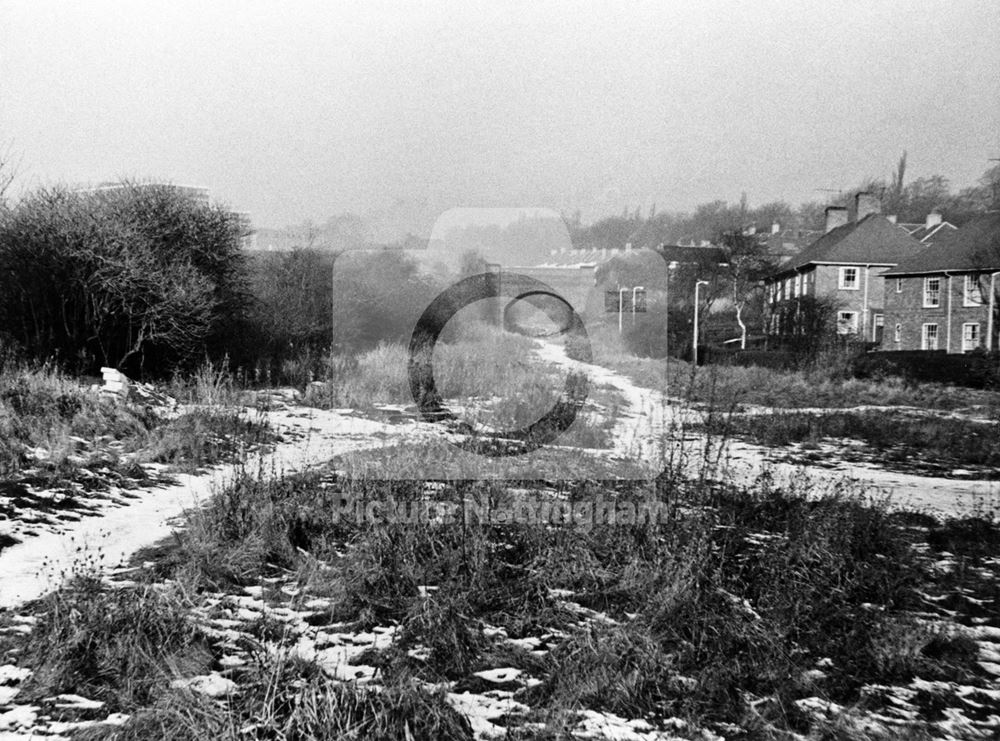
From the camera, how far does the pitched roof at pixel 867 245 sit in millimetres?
40312

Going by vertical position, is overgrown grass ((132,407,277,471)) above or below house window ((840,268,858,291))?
below

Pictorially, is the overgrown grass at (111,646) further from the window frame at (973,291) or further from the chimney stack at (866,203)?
the chimney stack at (866,203)

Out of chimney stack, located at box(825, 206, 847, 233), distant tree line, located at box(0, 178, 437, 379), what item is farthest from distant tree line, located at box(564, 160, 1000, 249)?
distant tree line, located at box(0, 178, 437, 379)

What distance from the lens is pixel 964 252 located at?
3234 centimetres

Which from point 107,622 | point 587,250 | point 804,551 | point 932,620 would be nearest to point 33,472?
point 107,622

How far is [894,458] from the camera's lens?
31.5 ft

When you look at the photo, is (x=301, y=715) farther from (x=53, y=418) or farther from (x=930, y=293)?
(x=930, y=293)

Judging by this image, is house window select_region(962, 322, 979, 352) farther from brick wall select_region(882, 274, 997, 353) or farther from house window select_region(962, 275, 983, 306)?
house window select_region(962, 275, 983, 306)

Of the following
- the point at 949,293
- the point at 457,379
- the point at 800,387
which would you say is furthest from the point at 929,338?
Answer: the point at 457,379

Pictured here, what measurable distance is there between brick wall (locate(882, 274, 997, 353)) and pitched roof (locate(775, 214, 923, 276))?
415 cm

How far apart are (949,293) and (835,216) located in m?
16.5

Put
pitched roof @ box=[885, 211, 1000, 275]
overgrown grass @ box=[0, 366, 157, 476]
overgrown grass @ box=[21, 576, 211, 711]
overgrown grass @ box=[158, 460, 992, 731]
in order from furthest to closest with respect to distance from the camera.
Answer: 1. pitched roof @ box=[885, 211, 1000, 275]
2. overgrown grass @ box=[0, 366, 157, 476]
3. overgrown grass @ box=[158, 460, 992, 731]
4. overgrown grass @ box=[21, 576, 211, 711]

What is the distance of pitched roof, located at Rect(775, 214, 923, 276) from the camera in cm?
4031

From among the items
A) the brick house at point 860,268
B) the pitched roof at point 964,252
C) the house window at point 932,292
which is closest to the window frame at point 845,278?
the brick house at point 860,268
